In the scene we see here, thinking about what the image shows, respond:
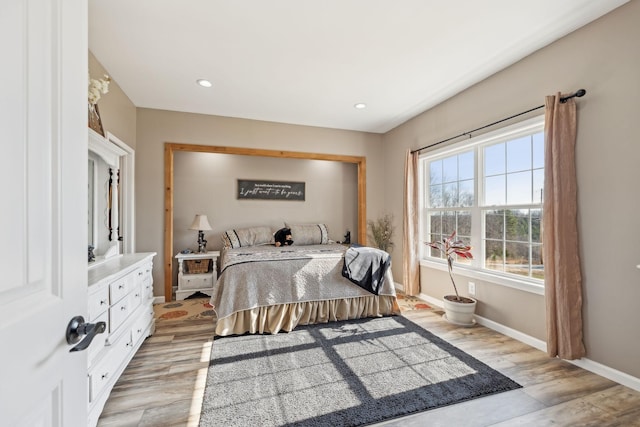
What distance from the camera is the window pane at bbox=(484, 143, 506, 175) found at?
292 cm


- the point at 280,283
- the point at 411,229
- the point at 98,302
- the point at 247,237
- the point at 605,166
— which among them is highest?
the point at 605,166

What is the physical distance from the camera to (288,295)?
291cm

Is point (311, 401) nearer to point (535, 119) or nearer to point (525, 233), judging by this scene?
point (525, 233)

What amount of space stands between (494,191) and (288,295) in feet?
7.96

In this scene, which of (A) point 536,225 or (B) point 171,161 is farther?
(B) point 171,161

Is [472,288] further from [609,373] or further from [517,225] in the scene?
[609,373]

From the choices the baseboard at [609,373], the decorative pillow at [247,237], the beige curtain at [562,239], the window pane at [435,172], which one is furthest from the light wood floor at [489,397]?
the window pane at [435,172]

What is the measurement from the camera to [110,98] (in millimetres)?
2928

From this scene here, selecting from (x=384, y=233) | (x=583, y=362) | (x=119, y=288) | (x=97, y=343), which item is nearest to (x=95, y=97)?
(x=119, y=288)

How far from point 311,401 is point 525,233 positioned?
2.42 meters

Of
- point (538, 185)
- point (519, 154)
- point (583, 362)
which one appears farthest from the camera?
point (519, 154)

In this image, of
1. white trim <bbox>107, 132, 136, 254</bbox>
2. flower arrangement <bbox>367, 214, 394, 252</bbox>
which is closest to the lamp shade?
white trim <bbox>107, 132, 136, 254</bbox>

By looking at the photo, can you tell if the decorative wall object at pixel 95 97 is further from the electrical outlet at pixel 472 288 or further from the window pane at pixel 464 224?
the electrical outlet at pixel 472 288

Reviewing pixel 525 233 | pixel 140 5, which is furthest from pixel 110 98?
pixel 525 233
